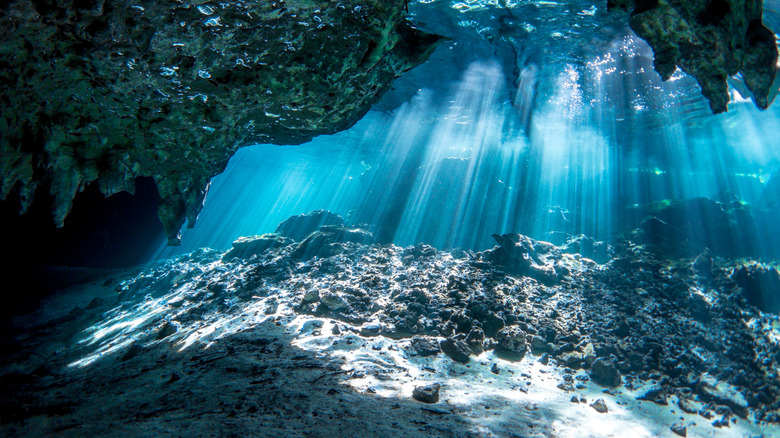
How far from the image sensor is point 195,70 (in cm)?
436

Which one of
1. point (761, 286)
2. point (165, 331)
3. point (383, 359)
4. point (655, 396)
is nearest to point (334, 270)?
point (165, 331)

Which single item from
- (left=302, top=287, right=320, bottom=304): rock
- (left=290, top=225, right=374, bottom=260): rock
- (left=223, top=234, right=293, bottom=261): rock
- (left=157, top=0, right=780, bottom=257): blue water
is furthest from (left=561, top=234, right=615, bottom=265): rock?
(left=223, top=234, right=293, bottom=261): rock

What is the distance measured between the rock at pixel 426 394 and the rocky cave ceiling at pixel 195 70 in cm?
486

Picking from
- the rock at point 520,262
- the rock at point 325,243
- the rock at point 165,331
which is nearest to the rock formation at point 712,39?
the rock at point 520,262

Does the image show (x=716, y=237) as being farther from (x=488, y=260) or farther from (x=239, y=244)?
(x=239, y=244)

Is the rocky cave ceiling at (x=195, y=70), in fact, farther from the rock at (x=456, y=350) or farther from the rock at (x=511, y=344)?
the rock at (x=456, y=350)

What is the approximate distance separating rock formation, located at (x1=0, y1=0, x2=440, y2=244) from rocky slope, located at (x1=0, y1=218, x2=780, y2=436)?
332 centimetres

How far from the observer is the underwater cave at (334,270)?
3225mm

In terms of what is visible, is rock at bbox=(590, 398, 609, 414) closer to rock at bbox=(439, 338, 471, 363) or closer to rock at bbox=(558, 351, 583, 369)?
rock at bbox=(558, 351, 583, 369)

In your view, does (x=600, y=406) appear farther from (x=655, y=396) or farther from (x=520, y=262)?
(x=520, y=262)

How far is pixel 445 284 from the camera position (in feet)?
26.7

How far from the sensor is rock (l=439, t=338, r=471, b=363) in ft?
16.4

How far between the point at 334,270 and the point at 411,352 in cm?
513

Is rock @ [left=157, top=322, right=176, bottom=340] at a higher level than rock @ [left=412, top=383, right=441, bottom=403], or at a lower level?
lower
